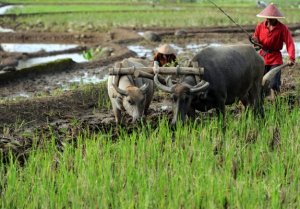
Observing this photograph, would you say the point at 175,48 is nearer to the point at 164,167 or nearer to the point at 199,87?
the point at 199,87

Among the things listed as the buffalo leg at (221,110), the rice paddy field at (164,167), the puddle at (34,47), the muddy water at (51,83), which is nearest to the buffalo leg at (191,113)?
the rice paddy field at (164,167)

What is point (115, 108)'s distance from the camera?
6016 mm

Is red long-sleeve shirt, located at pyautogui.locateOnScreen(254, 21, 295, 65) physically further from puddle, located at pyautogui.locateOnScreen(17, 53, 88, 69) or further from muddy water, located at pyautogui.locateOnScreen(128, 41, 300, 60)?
puddle, located at pyautogui.locateOnScreen(17, 53, 88, 69)

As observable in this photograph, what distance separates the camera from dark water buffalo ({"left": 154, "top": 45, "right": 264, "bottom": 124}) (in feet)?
17.4

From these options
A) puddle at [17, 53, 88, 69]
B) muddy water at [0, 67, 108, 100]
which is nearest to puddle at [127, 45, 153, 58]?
puddle at [17, 53, 88, 69]

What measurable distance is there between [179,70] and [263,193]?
1927 mm

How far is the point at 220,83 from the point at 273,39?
1.51 metres

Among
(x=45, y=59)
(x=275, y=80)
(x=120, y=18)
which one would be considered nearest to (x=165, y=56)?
(x=275, y=80)

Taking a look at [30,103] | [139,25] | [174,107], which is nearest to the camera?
[174,107]

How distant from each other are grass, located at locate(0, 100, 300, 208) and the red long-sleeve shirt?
1694 mm

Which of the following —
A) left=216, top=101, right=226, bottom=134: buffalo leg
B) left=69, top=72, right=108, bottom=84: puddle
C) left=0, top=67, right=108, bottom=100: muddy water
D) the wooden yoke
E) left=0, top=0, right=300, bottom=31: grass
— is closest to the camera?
the wooden yoke

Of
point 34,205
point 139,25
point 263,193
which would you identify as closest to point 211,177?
point 263,193

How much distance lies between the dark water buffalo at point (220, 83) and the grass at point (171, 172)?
284 mm

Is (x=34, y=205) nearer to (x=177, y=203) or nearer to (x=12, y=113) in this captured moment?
(x=177, y=203)
